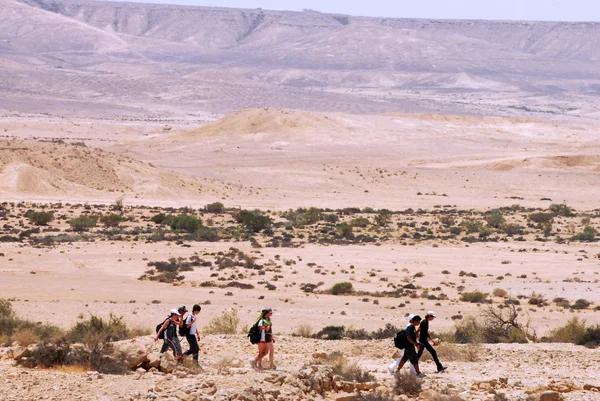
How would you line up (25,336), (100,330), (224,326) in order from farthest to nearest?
(224,326)
(100,330)
(25,336)

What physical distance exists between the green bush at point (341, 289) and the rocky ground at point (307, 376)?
395 inches

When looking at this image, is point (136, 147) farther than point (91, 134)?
No

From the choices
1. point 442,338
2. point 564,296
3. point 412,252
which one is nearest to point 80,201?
point 412,252

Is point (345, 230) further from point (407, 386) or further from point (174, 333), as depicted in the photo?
point (407, 386)

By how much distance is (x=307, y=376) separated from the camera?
12.5m

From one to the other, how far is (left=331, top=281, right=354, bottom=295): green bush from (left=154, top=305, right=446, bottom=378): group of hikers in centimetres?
1274

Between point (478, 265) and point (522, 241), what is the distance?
29.4ft

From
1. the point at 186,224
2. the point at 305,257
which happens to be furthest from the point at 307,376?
the point at 186,224

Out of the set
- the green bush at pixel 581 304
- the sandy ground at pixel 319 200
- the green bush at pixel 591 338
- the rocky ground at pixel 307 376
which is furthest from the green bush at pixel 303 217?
the rocky ground at pixel 307 376

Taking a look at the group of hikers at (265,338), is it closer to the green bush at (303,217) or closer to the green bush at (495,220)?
the green bush at (303,217)

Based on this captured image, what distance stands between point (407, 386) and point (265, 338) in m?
2.08

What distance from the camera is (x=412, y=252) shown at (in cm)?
3638

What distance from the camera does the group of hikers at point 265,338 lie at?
1344 cm

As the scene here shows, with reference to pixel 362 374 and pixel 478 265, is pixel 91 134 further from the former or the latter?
pixel 362 374
